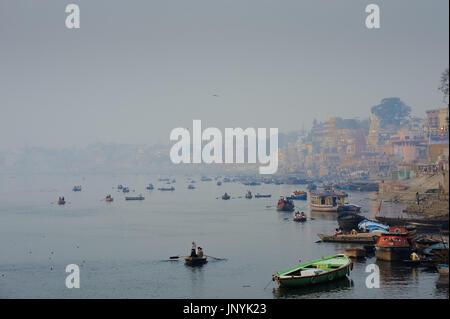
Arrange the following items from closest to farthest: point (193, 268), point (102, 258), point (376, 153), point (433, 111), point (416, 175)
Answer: point (193, 268) → point (102, 258) → point (416, 175) → point (433, 111) → point (376, 153)

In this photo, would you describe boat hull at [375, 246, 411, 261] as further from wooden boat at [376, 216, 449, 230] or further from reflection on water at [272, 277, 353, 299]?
wooden boat at [376, 216, 449, 230]

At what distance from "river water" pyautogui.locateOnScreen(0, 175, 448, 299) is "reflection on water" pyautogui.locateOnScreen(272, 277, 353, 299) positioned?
0.04 m

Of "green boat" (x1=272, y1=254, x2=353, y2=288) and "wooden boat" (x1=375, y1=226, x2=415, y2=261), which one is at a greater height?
"wooden boat" (x1=375, y1=226, x2=415, y2=261)

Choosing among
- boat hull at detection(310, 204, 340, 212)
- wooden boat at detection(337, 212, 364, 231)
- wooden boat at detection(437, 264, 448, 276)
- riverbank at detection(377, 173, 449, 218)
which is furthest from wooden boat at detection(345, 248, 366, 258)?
boat hull at detection(310, 204, 340, 212)

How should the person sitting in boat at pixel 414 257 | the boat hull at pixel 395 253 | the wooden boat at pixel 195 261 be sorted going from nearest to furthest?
the person sitting in boat at pixel 414 257
the boat hull at pixel 395 253
the wooden boat at pixel 195 261

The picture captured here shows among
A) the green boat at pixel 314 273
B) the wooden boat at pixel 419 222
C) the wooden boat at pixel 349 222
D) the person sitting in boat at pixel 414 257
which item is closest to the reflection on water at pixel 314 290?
the green boat at pixel 314 273

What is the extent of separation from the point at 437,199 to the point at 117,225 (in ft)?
92.6

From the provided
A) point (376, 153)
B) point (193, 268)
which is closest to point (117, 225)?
point (193, 268)

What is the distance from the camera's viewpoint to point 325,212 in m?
64.2

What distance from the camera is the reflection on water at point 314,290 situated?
2681 centimetres

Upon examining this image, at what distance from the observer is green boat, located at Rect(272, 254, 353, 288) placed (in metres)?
27.4

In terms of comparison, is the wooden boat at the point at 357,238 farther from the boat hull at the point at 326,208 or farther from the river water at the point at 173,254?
the boat hull at the point at 326,208

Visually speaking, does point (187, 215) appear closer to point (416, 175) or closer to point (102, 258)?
point (102, 258)

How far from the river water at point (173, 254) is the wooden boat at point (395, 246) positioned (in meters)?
0.96
